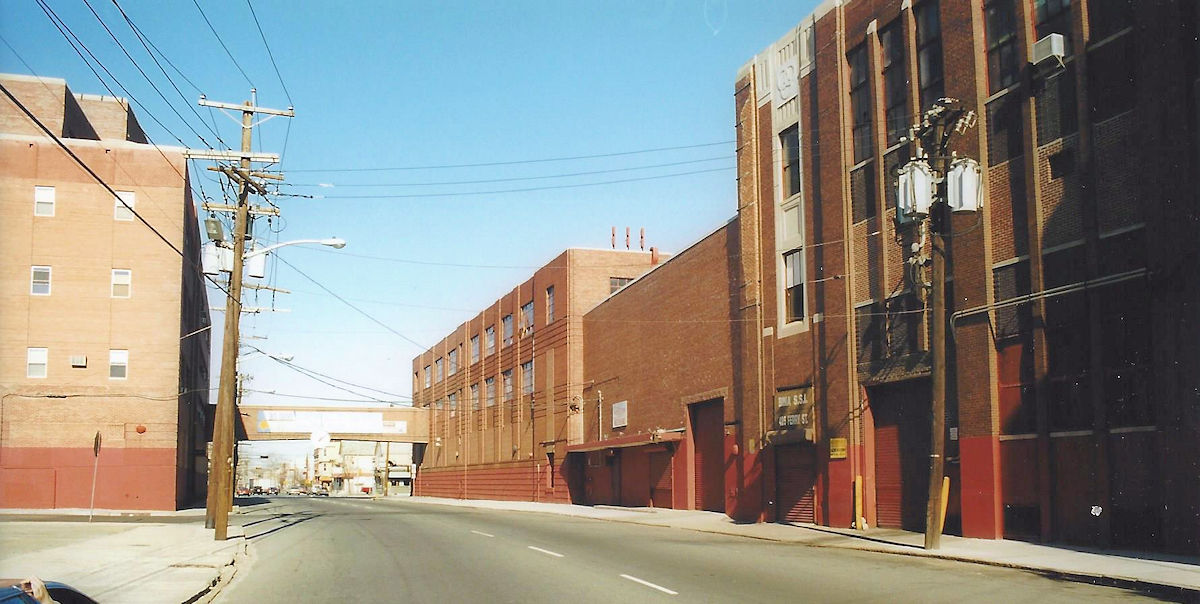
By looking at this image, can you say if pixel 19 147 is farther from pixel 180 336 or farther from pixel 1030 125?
pixel 1030 125

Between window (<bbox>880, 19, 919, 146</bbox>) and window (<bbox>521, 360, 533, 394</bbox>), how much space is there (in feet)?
134

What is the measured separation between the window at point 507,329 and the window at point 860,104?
44.5m

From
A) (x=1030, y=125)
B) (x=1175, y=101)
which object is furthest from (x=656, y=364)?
(x=1175, y=101)

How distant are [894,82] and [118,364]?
3472 cm

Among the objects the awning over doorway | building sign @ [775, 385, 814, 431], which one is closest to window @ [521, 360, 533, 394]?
the awning over doorway

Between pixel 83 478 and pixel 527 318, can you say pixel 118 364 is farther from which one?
pixel 527 318

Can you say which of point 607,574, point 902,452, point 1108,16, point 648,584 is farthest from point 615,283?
point 648,584

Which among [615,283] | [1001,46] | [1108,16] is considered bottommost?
[615,283]

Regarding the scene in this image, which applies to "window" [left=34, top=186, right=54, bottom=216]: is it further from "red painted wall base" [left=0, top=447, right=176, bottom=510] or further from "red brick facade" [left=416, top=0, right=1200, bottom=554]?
"red brick facade" [left=416, top=0, right=1200, bottom=554]

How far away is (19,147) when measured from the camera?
4534cm

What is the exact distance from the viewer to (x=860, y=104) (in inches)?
1198

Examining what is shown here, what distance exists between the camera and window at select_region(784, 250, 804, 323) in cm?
3322

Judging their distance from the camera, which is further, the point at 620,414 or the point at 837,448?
the point at 620,414

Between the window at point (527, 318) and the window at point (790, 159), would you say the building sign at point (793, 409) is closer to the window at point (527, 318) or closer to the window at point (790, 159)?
the window at point (790, 159)
